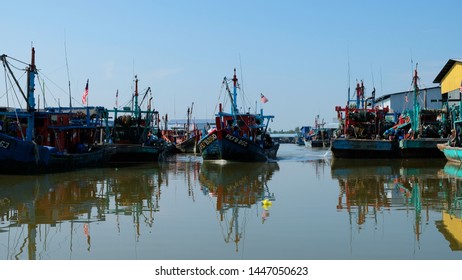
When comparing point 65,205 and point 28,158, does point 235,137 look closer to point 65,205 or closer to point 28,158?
point 28,158

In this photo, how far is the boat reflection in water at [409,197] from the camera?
32.6 ft

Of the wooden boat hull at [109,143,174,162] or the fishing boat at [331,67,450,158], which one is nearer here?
the wooden boat hull at [109,143,174,162]

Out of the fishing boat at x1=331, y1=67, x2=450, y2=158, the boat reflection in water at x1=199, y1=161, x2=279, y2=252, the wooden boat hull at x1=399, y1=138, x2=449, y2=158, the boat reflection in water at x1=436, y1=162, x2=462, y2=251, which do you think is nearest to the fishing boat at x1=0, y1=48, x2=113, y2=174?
the boat reflection in water at x1=199, y1=161, x2=279, y2=252

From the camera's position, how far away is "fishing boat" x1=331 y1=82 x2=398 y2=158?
1187 inches

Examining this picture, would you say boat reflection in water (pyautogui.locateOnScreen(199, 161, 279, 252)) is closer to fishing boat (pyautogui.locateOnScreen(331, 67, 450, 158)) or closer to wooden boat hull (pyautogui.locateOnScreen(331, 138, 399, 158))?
wooden boat hull (pyautogui.locateOnScreen(331, 138, 399, 158))

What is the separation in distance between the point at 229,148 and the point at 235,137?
0.79 m

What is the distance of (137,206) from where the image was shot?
499 inches

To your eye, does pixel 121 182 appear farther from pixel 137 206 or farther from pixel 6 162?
pixel 137 206

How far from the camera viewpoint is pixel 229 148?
28.1 m

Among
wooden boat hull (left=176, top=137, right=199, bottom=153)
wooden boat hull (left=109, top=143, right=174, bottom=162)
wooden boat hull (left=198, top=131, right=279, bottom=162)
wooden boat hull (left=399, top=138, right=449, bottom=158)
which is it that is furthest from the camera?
wooden boat hull (left=176, top=137, right=199, bottom=153)

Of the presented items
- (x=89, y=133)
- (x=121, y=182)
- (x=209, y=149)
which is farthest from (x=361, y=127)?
(x=121, y=182)

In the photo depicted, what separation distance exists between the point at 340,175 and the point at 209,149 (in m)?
9.64

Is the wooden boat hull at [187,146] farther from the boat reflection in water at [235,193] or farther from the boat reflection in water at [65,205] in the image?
the boat reflection in water at [65,205]

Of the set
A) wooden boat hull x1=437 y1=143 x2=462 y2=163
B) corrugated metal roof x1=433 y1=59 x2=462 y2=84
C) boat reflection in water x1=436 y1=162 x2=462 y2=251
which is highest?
corrugated metal roof x1=433 y1=59 x2=462 y2=84
